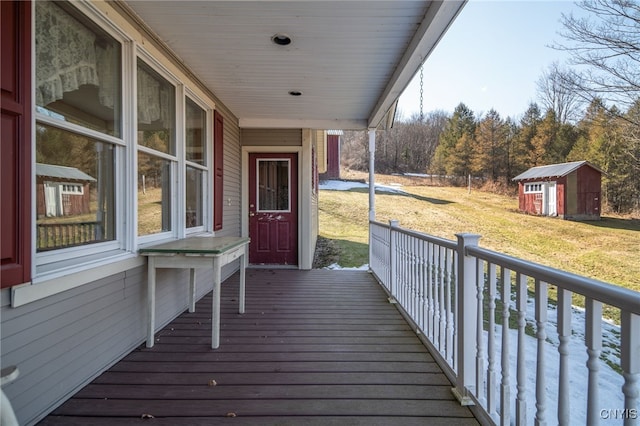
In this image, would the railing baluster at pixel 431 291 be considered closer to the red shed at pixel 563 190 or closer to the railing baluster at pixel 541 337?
the railing baluster at pixel 541 337

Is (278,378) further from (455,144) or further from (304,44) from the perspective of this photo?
(455,144)

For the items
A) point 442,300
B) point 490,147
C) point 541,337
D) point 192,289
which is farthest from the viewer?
point 490,147

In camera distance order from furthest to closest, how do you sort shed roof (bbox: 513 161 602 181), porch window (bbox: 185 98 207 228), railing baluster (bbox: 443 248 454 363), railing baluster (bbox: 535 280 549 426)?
shed roof (bbox: 513 161 602 181)
porch window (bbox: 185 98 207 228)
railing baluster (bbox: 443 248 454 363)
railing baluster (bbox: 535 280 549 426)

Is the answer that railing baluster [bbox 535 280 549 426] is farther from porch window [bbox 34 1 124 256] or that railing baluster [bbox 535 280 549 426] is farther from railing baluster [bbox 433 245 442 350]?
porch window [bbox 34 1 124 256]

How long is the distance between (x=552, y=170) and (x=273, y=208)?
1081cm

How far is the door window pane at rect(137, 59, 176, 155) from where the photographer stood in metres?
2.66

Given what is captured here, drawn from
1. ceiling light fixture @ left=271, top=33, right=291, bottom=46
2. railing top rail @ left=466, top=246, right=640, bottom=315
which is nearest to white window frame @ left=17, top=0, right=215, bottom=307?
ceiling light fixture @ left=271, top=33, right=291, bottom=46

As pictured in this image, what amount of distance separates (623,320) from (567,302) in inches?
9.6

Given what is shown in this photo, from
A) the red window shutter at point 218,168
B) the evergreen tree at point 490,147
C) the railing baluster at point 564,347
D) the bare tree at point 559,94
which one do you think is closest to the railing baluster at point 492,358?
the railing baluster at point 564,347

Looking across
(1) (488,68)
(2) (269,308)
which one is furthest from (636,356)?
(1) (488,68)

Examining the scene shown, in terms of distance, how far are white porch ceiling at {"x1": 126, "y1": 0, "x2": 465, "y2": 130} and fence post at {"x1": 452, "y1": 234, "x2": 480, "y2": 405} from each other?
1.68 meters

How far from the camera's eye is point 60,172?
186 cm

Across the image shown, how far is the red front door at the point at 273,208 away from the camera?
19.0 ft

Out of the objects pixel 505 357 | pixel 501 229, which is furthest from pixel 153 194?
pixel 501 229
